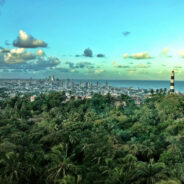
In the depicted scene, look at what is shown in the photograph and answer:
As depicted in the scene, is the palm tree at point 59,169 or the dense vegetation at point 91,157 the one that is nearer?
the dense vegetation at point 91,157

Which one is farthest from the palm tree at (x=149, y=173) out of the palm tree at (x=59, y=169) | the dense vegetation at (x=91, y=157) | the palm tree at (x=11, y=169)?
the palm tree at (x=11, y=169)

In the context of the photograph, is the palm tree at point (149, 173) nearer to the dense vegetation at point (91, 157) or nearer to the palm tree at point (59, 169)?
the dense vegetation at point (91, 157)

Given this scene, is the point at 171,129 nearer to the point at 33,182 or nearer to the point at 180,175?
the point at 180,175

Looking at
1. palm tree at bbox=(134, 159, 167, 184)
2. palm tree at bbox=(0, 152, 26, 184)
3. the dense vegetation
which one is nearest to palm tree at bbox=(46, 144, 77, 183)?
the dense vegetation

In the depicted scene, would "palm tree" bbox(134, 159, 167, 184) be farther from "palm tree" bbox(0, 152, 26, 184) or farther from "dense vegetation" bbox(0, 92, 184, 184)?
"palm tree" bbox(0, 152, 26, 184)

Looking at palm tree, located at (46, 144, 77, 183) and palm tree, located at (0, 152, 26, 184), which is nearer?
palm tree, located at (0, 152, 26, 184)

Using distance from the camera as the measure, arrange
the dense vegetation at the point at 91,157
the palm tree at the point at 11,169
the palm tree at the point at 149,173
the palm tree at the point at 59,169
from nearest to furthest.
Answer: the palm tree at the point at 11,169
the palm tree at the point at 149,173
the dense vegetation at the point at 91,157
the palm tree at the point at 59,169

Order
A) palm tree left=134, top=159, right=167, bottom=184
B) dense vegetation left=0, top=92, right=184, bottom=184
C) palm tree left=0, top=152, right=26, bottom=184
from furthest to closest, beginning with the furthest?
dense vegetation left=0, top=92, right=184, bottom=184 → palm tree left=134, top=159, right=167, bottom=184 → palm tree left=0, top=152, right=26, bottom=184

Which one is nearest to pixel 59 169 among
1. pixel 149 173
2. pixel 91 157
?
pixel 91 157

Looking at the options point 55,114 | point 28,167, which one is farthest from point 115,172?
point 55,114
